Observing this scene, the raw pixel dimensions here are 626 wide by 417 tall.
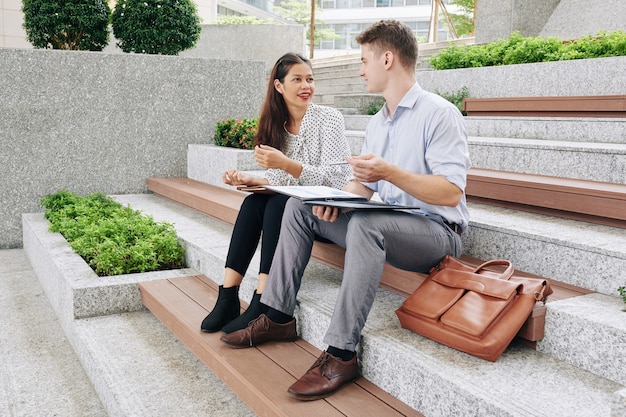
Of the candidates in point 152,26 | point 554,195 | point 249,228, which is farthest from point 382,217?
point 152,26

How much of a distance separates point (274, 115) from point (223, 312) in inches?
45.1

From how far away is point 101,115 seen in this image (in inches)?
251

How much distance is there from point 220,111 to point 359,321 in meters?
5.07

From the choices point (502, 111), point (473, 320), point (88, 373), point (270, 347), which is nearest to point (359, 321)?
point (473, 320)

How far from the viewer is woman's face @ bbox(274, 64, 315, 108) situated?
3316 mm

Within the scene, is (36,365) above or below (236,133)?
below

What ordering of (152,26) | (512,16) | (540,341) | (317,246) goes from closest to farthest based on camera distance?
(540,341) → (317,246) → (152,26) → (512,16)

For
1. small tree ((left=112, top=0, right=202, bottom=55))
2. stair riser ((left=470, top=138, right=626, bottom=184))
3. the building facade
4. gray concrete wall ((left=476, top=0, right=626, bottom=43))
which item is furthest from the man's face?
the building facade

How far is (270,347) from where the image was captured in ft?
9.00

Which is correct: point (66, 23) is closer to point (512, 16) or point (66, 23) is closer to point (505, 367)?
point (512, 16)

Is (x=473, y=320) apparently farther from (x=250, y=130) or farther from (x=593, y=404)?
(x=250, y=130)

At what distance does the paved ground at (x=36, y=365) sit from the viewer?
298 cm

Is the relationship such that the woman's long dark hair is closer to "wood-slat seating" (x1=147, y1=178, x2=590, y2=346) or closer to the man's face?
"wood-slat seating" (x1=147, y1=178, x2=590, y2=346)

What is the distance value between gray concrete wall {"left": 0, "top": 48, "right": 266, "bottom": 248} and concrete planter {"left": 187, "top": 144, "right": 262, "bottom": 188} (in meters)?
0.30
